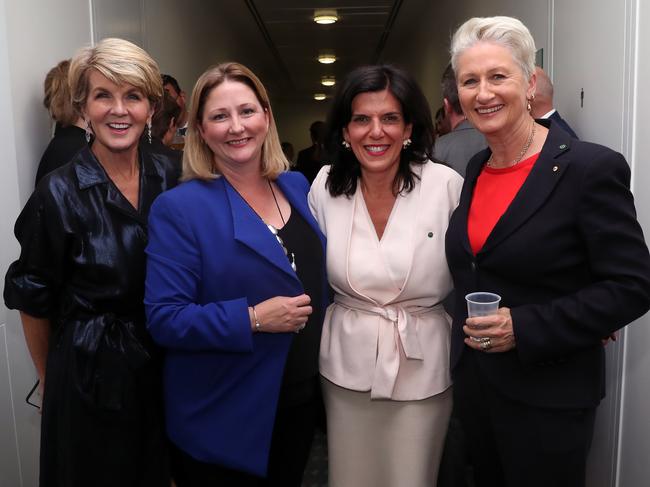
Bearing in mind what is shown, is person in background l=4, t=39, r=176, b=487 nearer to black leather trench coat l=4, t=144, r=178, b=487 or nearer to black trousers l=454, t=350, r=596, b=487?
black leather trench coat l=4, t=144, r=178, b=487

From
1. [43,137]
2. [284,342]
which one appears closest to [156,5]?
[43,137]

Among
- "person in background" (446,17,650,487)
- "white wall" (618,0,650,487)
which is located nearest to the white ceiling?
"white wall" (618,0,650,487)

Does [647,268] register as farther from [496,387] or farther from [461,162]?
[461,162]

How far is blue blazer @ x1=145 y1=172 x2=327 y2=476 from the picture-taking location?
1.67 m

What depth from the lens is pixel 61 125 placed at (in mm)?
2822

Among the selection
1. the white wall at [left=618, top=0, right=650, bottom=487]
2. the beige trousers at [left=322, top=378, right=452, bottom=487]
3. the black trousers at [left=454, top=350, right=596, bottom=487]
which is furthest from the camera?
the white wall at [left=618, top=0, right=650, bottom=487]

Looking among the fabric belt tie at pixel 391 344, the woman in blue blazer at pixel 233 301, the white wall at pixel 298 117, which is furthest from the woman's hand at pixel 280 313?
the white wall at pixel 298 117

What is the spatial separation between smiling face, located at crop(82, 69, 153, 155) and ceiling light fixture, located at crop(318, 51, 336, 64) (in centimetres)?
929

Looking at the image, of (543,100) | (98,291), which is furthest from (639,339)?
(98,291)

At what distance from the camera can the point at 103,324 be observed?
1.79 m

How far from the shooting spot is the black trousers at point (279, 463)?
71.2 inches

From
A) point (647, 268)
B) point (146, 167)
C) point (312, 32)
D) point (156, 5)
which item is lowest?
point (647, 268)

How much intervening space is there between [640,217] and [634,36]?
0.66 m

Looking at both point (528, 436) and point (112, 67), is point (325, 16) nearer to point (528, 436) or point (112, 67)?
point (112, 67)
